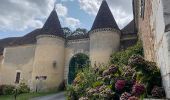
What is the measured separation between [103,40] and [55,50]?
573cm

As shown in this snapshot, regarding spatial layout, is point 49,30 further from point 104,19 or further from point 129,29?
point 129,29

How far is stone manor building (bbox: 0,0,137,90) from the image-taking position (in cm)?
2553

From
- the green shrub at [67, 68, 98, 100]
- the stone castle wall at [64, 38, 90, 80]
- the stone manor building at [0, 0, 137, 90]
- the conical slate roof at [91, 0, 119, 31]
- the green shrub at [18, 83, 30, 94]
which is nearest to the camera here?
the green shrub at [67, 68, 98, 100]

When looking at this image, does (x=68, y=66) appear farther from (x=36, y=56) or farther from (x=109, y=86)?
(x=109, y=86)

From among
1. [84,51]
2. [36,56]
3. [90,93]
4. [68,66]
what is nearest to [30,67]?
[36,56]

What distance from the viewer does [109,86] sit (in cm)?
451

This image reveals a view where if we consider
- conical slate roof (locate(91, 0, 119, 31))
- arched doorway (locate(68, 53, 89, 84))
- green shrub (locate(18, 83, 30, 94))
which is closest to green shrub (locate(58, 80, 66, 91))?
arched doorway (locate(68, 53, 89, 84))

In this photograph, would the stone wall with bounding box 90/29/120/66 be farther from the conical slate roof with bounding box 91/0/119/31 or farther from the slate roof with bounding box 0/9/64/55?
the slate roof with bounding box 0/9/64/55

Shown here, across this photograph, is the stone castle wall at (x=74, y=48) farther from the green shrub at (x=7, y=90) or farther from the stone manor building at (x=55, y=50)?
the green shrub at (x=7, y=90)

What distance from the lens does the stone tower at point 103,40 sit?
25.2 metres

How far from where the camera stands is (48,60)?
2734 cm

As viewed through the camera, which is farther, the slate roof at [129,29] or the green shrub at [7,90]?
the green shrub at [7,90]

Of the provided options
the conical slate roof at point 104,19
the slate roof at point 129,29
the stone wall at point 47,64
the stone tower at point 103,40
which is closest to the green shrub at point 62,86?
the stone wall at point 47,64

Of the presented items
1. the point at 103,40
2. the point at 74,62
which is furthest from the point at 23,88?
the point at 103,40
